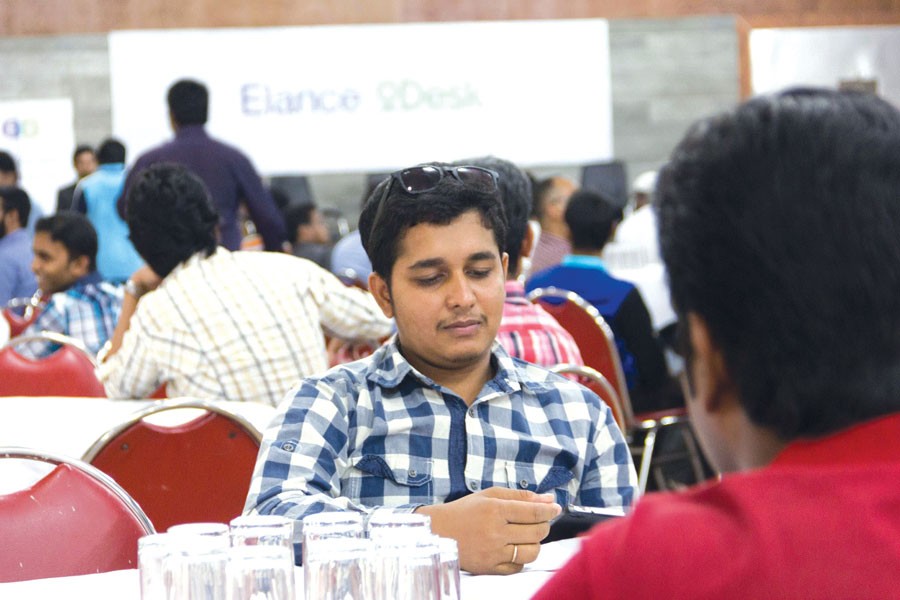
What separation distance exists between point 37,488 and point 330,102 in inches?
333

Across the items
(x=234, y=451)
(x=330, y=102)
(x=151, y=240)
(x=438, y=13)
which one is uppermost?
(x=438, y=13)

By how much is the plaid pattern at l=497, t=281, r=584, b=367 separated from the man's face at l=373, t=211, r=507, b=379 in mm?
997

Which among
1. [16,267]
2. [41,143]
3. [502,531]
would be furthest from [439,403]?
[41,143]

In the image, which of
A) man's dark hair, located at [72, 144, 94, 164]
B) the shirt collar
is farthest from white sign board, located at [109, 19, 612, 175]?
the shirt collar

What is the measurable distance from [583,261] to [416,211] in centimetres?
291

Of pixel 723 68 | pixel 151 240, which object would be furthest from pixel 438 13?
pixel 151 240

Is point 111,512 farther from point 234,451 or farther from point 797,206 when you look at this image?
point 797,206

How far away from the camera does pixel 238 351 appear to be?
11.0 feet

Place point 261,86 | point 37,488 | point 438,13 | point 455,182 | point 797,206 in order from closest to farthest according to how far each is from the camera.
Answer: point 797,206, point 37,488, point 455,182, point 261,86, point 438,13

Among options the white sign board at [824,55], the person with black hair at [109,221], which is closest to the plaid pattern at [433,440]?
the person with black hair at [109,221]

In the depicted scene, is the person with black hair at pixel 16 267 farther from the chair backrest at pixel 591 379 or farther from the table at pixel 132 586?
the table at pixel 132 586

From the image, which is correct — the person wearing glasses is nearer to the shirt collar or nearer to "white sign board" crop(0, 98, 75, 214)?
the shirt collar

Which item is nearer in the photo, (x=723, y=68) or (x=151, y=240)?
(x=151, y=240)

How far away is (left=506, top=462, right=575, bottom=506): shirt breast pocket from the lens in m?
1.88
